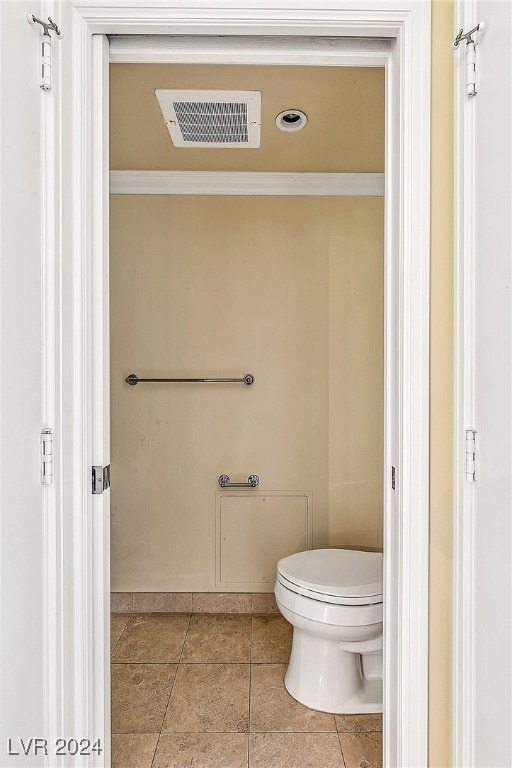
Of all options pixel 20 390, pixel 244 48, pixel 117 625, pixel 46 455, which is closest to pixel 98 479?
pixel 46 455

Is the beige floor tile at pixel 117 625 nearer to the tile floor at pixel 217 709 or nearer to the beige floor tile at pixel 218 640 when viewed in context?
the tile floor at pixel 217 709

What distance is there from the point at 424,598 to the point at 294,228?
188cm

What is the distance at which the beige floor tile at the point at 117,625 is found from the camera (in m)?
2.36

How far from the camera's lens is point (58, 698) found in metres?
1.11

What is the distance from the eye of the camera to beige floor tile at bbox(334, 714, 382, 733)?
68.5 inches

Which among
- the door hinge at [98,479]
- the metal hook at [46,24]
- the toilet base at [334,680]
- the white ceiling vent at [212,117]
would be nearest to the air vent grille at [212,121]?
the white ceiling vent at [212,117]

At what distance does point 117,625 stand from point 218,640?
1.64 feet

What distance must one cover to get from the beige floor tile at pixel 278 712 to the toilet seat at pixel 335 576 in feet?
1.33

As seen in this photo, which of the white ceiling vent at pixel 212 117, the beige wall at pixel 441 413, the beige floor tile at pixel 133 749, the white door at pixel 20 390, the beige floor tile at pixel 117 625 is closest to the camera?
the white door at pixel 20 390

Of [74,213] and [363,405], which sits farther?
[363,405]
